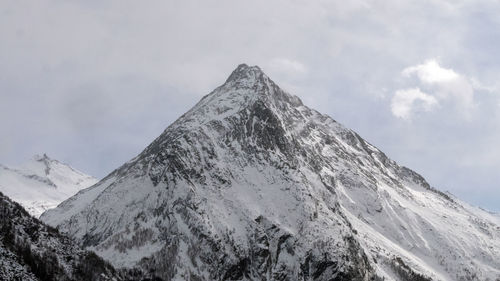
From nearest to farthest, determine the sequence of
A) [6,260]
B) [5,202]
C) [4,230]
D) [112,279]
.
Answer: [6,260] → [4,230] → [5,202] → [112,279]

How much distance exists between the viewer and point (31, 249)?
160375mm

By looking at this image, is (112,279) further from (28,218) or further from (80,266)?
(28,218)

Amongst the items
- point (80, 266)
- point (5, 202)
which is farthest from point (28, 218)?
point (80, 266)

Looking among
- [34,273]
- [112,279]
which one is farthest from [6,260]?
[112,279]

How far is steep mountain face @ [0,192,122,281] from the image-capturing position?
146300 millimetres

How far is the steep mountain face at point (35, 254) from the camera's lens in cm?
14630

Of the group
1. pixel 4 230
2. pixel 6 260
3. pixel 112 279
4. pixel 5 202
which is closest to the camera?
pixel 6 260

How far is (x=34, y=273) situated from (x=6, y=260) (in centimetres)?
813

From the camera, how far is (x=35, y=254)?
159750mm

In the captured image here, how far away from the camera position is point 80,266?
180m

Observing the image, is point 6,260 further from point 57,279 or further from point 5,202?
point 5,202

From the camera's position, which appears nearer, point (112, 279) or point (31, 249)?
point (31, 249)

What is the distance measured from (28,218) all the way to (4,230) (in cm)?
2155

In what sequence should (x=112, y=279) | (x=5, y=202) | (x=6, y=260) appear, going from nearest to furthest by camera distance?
(x=6, y=260)
(x=5, y=202)
(x=112, y=279)
